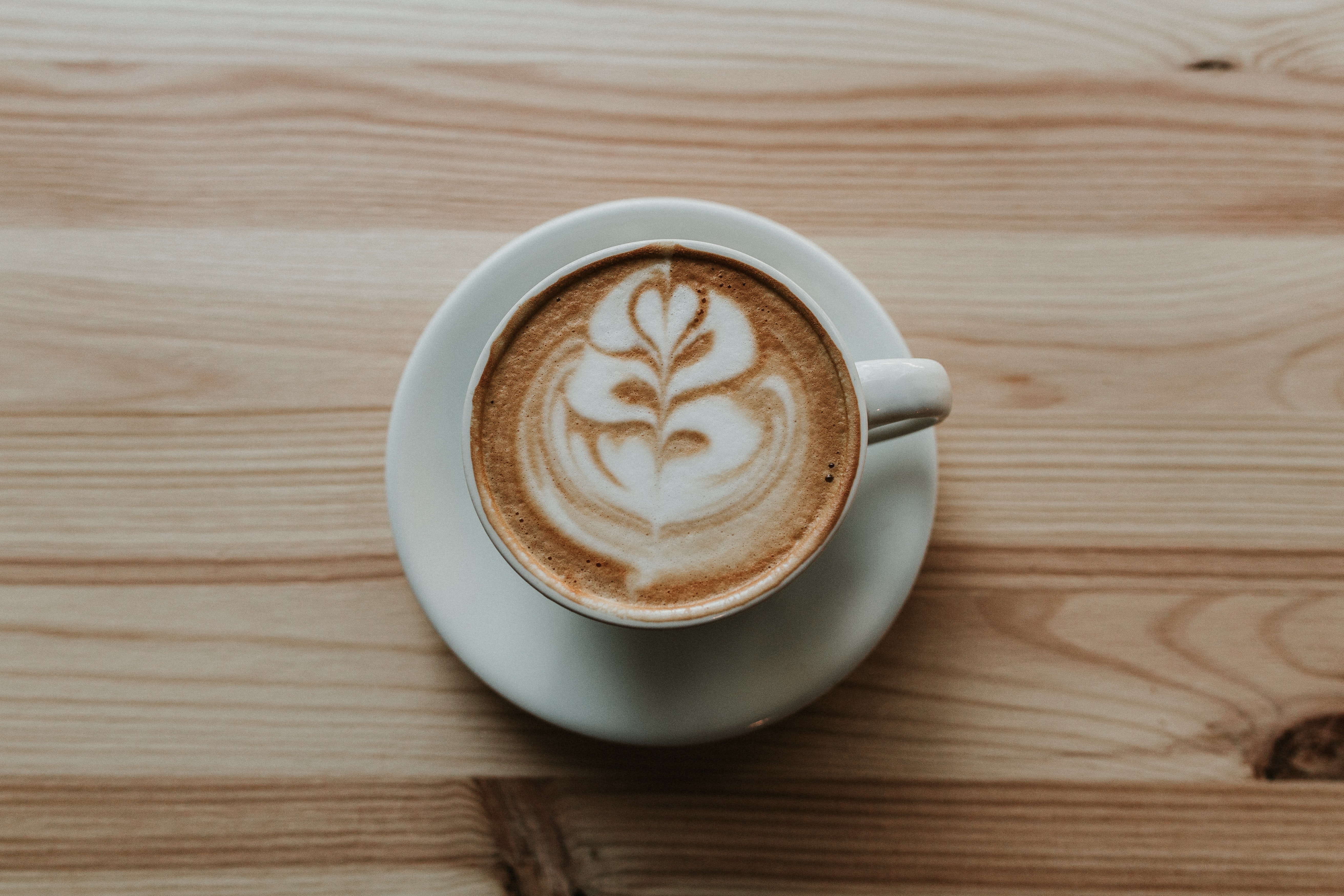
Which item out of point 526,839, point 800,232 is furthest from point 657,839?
point 800,232

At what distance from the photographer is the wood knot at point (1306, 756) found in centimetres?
107

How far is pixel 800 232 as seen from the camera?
1.14 m

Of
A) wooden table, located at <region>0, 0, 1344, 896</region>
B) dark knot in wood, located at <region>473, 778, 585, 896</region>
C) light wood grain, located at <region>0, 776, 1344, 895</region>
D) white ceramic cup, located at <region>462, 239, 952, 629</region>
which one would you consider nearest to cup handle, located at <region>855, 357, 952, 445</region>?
white ceramic cup, located at <region>462, 239, 952, 629</region>

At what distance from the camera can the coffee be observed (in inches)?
32.4

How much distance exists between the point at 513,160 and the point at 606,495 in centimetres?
56

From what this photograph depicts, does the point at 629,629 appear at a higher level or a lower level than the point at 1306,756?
higher

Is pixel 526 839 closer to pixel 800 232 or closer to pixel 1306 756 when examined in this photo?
pixel 800 232

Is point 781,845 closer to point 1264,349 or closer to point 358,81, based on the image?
point 1264,349

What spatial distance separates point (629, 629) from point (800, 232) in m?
0.59

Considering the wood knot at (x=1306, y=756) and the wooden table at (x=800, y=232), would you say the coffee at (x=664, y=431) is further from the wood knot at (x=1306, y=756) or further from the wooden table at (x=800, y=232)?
the wood knot at (x=1306, y=756)

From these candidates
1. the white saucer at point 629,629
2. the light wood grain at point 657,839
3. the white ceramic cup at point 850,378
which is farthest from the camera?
the light wood grain at point 657,839

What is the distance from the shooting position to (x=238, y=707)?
1.07m

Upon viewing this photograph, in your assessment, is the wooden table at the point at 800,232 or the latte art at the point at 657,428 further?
the wooden table at the point at 800,232

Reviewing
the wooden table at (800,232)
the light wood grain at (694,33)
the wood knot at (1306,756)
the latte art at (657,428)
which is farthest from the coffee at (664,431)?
the wood knot at (1306,756)
